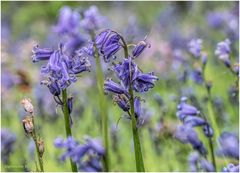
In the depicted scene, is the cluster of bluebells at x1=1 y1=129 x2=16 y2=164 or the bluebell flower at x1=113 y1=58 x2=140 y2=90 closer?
the bluebell flower at x1=113 y1=58 x2=140 y2=90

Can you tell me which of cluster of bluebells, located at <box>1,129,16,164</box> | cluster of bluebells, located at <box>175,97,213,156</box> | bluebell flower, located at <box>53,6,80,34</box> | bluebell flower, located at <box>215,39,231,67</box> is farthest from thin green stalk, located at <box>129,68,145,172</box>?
cluster of bluebells, located at <box>1,129,16,164</box>

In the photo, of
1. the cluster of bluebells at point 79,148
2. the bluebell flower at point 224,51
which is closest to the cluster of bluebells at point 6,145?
the bluebell flower at point 224,51

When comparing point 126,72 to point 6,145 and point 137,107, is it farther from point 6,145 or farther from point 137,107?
point 6,145

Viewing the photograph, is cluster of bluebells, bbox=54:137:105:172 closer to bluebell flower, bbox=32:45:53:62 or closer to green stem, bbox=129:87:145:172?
green stem, bbox=129:87:145:172

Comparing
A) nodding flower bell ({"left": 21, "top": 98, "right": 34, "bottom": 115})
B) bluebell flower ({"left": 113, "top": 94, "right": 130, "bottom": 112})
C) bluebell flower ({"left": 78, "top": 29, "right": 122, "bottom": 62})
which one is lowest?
bluebell flower ({"left": 113, "top": 94, "right": 130, "bottom": 112})

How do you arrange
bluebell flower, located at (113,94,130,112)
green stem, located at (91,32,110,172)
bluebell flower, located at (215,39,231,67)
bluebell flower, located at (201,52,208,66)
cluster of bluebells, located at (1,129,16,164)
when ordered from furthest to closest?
cluster of bluebells, located at (1,129,16,164)
bluebell flower, located at (201,52,208,66)
bluebell flower, located at (215,39,231,67)
bluebell flower, located at (113,94,130,112)
green stem, located at (91,32,110,172)

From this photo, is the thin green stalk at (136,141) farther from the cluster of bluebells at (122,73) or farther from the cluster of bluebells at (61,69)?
the cluster of bluebells at (61,69)

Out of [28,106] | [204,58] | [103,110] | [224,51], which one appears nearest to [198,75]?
[204,58]
